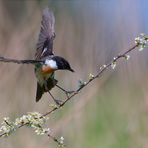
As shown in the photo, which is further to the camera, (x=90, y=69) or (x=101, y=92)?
(x=101, y=92)

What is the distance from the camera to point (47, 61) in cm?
253

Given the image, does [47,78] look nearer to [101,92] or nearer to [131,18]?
[131,18]

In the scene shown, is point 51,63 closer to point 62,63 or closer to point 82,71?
point 62,63

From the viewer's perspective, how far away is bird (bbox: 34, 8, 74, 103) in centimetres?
244

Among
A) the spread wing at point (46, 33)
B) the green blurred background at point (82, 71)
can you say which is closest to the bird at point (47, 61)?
the spread wing at point (46, 33)

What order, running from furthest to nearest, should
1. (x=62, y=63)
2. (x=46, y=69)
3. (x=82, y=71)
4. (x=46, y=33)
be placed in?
(x=82, y=71), (x=46, y=33), (x=46, y=69), (x=62, y=63)

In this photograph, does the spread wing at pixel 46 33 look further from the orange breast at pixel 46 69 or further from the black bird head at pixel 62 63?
the black bird head at pixel 62 63

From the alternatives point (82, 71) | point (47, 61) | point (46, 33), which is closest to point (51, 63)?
point (47, 61)

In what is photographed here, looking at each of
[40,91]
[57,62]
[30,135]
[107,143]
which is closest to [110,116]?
[107,143]

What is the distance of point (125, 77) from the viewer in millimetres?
4117

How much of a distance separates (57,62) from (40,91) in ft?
1.54

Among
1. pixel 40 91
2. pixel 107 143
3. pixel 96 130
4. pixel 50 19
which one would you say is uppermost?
pixel 96 130

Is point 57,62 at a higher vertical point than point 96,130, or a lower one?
lower

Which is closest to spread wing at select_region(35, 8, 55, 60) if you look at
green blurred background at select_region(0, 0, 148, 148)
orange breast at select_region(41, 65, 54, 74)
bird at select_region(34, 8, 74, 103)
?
bird at select_region(34, 8, 74, 103)
